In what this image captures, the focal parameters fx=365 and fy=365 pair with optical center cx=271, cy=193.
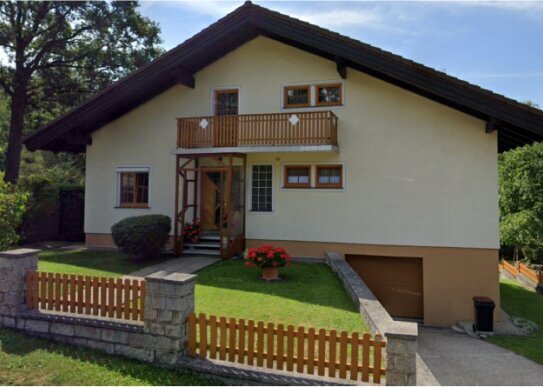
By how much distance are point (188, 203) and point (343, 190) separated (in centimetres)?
585

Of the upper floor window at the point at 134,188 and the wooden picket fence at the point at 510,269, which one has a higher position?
the upper floor window at the point at 134,188

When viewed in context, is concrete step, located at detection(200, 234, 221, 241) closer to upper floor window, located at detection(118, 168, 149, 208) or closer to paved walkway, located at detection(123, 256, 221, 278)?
paved walkway, located at detection(123, 256, 221, 278)

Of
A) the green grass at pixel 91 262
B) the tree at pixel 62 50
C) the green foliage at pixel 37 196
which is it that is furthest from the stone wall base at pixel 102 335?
the tree at pixel 62 50

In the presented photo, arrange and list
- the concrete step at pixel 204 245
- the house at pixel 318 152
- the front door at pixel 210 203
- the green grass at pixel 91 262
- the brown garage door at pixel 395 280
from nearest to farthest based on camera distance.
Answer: the green grass at pixel 91 262 → the house at pixel 318 152 → the brown garage door at pixel 395 280 → the concrete step at pixel 204 245 → the front door at pixel 210 203

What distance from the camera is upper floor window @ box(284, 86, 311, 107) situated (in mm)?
13008

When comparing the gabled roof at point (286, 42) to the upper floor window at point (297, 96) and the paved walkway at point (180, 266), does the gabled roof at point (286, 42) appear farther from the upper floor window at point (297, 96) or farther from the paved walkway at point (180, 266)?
the paved walkway at point (180, 266)

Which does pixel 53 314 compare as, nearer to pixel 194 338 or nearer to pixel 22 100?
pixel 194 338

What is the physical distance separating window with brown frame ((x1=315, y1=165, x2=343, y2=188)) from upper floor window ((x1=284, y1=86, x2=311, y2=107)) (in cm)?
239

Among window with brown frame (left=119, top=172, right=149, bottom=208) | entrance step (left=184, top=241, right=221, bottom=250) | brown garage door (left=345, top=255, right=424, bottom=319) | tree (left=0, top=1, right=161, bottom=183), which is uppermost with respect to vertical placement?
tree (left=0, top=1, right=161, bottom=183)

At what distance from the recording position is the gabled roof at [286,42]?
10.2 meters

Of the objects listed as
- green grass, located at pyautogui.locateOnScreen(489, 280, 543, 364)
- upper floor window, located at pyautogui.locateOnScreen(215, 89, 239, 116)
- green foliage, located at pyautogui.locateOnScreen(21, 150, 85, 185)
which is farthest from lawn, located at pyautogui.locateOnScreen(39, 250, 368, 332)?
green foliage, located at pyautogui.locateOnScreen(21, 150, 85, 185)

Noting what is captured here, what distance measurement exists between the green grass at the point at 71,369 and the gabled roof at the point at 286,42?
9629 mm

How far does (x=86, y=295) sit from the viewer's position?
620 cm

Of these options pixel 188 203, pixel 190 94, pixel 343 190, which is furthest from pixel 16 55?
pixel 343 190
